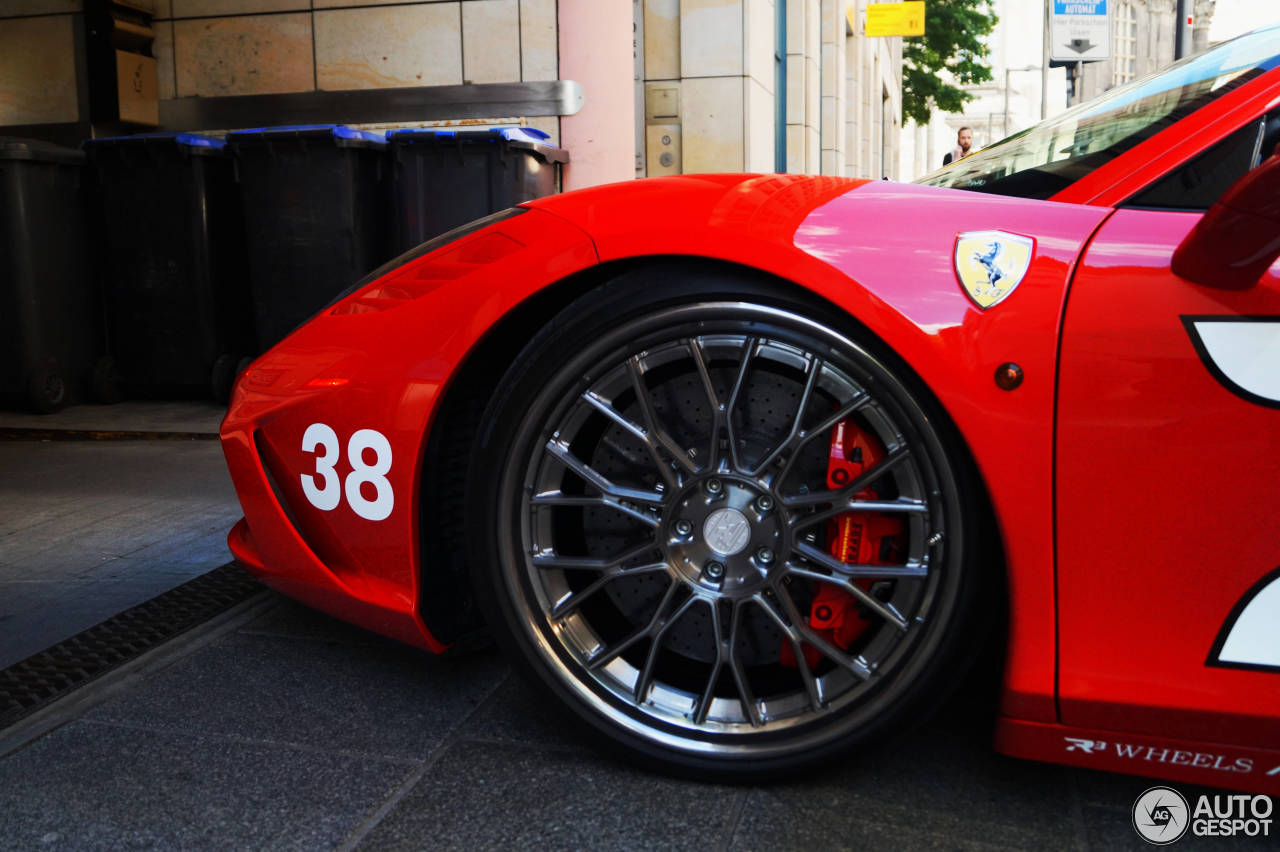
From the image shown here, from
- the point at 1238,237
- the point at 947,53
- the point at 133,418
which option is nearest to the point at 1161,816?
the point at 1238,237

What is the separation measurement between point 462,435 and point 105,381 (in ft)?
17.2

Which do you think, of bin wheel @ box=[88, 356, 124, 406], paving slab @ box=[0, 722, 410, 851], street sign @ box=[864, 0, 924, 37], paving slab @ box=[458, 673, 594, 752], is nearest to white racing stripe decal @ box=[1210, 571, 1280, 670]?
paving slab @ box=[458, 673, 594, 752]

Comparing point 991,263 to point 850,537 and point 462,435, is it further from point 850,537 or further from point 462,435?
point 462,435

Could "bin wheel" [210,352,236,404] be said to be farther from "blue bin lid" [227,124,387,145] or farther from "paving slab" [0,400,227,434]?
"blue bin lid" [227,124,387,145]

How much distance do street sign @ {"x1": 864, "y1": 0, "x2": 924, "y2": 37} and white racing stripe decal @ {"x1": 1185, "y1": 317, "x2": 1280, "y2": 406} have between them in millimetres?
18758

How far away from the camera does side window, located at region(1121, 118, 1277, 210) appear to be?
1.61 m

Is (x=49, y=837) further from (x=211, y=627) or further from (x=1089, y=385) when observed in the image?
(x=1089, y=385)

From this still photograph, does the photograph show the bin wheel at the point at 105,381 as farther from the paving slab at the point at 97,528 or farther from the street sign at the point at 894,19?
the street sign at the point at 894,19

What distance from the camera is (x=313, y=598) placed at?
2.18 meters

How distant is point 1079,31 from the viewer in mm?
10742

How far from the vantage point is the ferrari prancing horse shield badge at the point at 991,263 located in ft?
5.21

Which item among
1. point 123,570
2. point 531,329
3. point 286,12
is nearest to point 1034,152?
point 531,329

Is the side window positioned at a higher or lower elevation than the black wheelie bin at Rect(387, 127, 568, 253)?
lower

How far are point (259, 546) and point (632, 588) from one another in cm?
79
